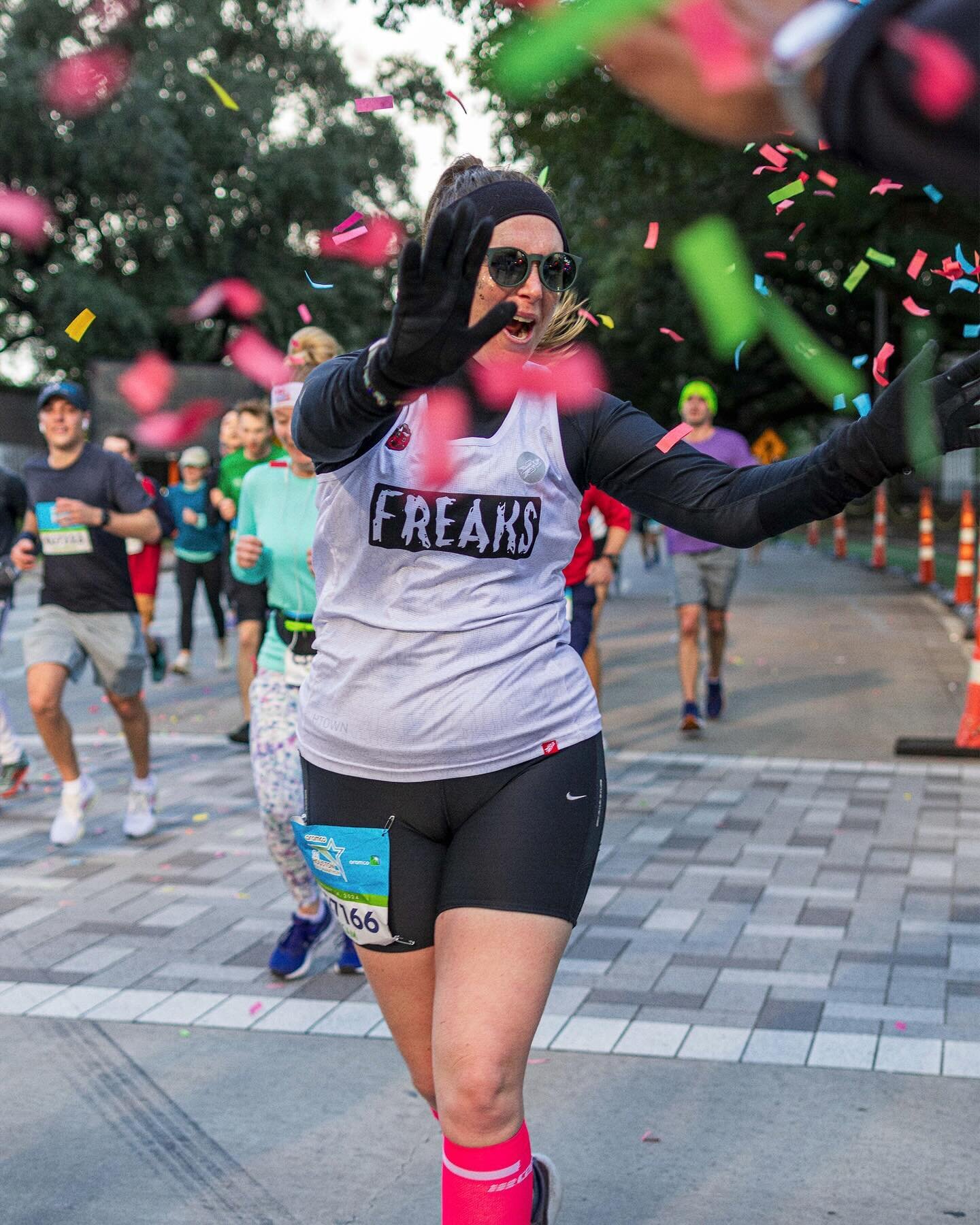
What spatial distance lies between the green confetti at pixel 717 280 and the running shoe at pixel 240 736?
7939mm

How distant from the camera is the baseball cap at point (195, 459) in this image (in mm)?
13602

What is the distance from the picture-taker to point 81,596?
7.31 metres

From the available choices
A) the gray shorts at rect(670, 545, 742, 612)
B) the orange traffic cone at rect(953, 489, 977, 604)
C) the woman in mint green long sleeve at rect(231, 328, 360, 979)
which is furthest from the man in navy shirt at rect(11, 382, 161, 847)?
the orange traffic cone at rect(953, 489, 977, 604)

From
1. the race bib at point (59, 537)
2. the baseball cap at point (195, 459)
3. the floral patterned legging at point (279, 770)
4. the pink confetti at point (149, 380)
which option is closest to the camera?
the pink confetti at point (149, 380)

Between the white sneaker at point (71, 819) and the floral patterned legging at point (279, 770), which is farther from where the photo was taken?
the white sneaker at point (71, 819)

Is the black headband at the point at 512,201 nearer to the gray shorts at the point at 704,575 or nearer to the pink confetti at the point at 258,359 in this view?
the pink confetti at the point at 258,359

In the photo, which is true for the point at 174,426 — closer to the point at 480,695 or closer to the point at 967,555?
the point at 480,695

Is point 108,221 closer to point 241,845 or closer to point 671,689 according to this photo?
point 671,689

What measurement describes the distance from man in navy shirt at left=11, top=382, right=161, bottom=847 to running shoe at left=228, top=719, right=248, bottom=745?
2.36 metres

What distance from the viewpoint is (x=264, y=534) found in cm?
552

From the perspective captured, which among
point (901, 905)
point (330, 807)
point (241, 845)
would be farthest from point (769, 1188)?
point (241, 845)

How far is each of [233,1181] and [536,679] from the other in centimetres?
165

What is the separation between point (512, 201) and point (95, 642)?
4.91 m

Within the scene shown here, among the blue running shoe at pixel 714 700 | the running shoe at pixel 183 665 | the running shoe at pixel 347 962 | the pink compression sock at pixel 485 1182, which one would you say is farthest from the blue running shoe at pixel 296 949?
the running shoe at pixel 183 665
